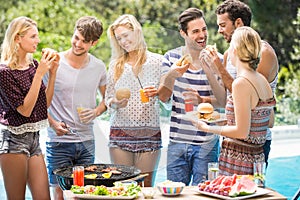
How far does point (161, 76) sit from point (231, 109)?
1.29ft

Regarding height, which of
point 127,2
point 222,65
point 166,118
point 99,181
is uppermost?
point 127,2

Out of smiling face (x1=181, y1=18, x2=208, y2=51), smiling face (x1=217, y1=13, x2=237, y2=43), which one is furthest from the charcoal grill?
smiling face (x1=217, y1=13, x2=237, y2=43)

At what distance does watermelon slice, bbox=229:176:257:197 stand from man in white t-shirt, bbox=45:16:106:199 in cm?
91

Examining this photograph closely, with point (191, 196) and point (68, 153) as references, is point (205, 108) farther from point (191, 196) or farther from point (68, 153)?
point (68, 153)

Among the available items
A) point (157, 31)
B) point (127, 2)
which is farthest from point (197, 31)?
point (127, 2)

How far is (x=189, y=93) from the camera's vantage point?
387cm

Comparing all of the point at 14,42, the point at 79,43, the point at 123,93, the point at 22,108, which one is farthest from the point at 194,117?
the point at 14,42

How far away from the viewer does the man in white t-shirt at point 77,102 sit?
4.02 meters

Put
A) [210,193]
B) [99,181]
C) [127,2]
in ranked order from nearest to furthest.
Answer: [210,193] < [99,181] < [127,2]

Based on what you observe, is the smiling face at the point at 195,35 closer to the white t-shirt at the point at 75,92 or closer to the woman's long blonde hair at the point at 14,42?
the white t-shirt at the point at 75,92

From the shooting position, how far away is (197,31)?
389cm

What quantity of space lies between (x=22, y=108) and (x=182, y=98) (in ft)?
2.76

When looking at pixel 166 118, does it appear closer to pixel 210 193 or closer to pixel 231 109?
pixel 231 109

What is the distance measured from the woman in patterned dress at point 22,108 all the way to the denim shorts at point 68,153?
0.14m
